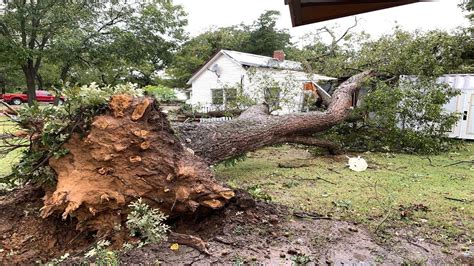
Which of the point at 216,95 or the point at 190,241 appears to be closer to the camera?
the point at 190,241

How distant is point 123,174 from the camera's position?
10.2 ft

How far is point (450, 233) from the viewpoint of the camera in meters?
3.46

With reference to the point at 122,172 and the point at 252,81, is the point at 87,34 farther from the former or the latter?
the point at 122,172

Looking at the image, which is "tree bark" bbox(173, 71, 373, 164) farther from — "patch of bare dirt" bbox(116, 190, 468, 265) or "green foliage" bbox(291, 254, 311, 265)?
"green foliage" bbox(291, 254, 311, 265)

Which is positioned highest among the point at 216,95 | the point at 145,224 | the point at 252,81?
the point at 252,81

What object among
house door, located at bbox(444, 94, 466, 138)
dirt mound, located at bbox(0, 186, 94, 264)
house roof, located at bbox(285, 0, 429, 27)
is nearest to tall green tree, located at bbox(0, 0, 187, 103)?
dirt mound, located at bbox(0, 186, 94, 264)

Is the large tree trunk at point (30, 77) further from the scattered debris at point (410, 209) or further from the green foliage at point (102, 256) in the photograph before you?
the scattered debris at point (410, 209)

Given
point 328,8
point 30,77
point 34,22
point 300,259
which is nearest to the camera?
point 328,8

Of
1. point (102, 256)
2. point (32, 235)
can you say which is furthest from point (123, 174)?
point (32, 235)

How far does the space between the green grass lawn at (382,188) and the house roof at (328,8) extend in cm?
227

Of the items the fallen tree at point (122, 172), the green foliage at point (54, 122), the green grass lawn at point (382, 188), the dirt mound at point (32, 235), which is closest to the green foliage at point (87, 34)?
the green grass lawn at point (382, 188)

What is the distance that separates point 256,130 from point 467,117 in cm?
810

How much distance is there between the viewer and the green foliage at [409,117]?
8266 mm

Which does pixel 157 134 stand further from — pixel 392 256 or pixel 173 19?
pixel 173 19
